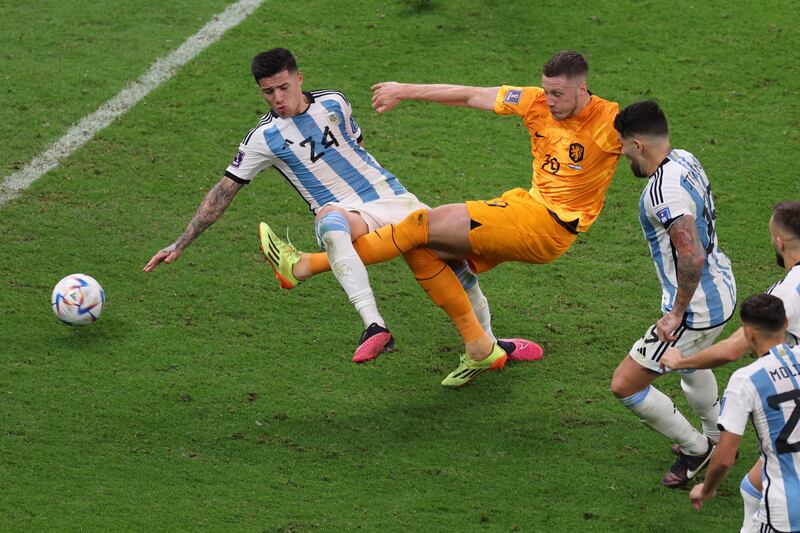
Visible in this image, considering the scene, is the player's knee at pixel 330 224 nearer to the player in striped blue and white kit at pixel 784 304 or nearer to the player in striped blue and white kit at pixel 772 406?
the player in striped blue and white kit at pixel 784 304

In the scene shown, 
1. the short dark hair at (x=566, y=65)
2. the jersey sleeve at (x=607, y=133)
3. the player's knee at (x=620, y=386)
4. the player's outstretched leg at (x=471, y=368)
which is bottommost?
the player's outstretched leg at (x=471, y=368)

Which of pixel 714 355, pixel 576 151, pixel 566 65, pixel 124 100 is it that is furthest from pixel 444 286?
pixel 124 100

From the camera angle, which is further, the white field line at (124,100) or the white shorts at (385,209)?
the white field line at (124,100)

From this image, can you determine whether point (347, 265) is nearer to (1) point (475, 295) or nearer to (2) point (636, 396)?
(1) point (475, 295)

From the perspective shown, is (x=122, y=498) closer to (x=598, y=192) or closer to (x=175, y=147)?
(x=598, y=192)

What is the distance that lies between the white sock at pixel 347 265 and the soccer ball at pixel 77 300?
5.22ft

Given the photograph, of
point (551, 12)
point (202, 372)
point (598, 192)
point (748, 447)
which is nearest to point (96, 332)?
point (202, 372)

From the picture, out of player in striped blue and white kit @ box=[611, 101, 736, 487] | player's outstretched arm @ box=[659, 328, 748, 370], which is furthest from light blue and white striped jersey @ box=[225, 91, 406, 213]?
player's outstretched arm @ box=[659, 328, 748, 370]

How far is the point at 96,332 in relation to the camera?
7.41m

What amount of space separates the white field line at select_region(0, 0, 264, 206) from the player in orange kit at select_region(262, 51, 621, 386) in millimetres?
3746

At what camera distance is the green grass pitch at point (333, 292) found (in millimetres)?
6008

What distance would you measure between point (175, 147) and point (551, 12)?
3898 mm

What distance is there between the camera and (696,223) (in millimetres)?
5727

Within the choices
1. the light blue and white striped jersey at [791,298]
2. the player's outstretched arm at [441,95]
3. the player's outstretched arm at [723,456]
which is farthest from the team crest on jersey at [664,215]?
the player's outstretched arm at [441,95]
